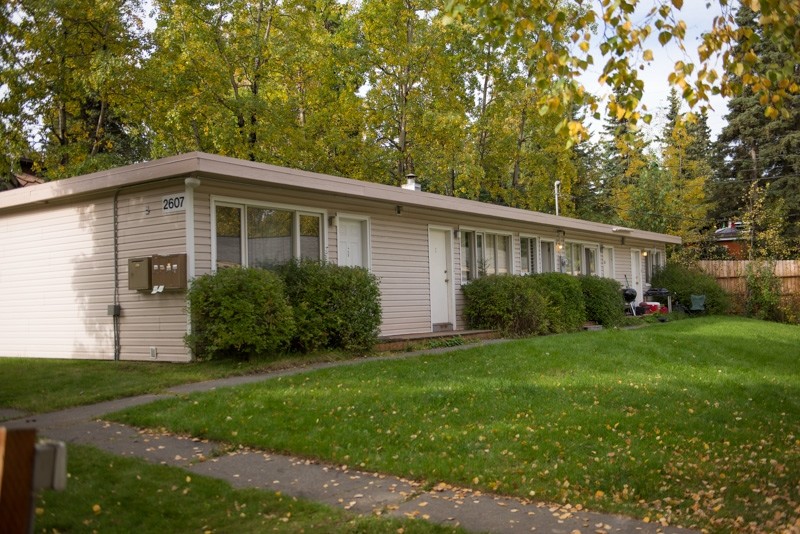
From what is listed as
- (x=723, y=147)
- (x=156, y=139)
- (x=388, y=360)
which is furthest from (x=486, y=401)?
(x=723, y=147)

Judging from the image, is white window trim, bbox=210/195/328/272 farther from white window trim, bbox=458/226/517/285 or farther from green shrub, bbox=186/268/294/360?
white window trim, bbox=458/226/517/285

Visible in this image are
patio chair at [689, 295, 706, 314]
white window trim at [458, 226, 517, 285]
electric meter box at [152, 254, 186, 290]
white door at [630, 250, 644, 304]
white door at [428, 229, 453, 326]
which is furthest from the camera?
white door at [630, 250, 644, 304]

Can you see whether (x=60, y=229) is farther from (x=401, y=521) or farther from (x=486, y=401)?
(x=401, y=521)

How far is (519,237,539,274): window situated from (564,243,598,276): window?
190 centimetres

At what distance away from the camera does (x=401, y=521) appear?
4.77m

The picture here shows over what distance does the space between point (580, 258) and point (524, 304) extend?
8.00 metres

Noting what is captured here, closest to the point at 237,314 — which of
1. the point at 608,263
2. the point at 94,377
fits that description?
the point at 94,377

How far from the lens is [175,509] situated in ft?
16.2

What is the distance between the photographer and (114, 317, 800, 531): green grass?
570 cm

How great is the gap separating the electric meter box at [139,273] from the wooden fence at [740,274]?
73.7 ft

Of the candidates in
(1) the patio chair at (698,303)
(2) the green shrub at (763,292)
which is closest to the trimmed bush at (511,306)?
(1) the patio chair at (698,303)

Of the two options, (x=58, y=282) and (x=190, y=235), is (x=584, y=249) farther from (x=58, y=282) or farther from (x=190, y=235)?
(x=58, y=282)

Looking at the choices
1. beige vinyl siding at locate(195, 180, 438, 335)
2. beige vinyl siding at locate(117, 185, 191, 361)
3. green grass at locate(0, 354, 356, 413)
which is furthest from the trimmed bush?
beige vinyl siding at locate(117, 185, 191, 361)

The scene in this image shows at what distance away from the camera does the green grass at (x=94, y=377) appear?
347 inches
